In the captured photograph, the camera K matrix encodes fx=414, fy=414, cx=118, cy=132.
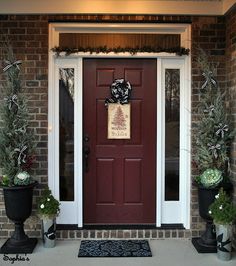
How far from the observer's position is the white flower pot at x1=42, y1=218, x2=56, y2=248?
182 inches

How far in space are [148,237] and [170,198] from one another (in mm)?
561

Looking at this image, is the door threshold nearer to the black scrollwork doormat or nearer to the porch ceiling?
the black scrollwork doormat

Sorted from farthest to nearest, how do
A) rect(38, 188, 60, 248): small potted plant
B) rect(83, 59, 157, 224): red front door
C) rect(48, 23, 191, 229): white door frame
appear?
rect(83, 59, 157, 224): red front door < rect(48, 23, 191, 229): white door frame < rect(38, 188, 60, 248): small potted plant

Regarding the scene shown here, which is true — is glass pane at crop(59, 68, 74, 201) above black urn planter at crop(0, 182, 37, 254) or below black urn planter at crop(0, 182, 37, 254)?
above

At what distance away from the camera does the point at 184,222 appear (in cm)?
508

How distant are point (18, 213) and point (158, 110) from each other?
204 cm

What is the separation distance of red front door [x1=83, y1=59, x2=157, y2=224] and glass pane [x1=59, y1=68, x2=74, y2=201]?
17 cm

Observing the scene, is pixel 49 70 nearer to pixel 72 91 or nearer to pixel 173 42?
pixel 72 91

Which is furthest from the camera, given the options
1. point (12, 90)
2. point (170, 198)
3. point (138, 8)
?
point (170, 198)

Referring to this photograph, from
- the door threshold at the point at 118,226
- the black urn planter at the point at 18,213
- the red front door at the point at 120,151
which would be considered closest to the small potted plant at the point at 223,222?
the door threshold at the point at 118,226

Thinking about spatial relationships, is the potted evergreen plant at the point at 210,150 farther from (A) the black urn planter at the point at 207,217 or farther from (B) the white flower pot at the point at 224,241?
(B) the white flower pot at the point at 224,241

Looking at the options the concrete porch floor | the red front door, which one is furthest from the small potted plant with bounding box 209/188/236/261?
the red front door

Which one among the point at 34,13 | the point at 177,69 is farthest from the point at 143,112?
the point at 34,13

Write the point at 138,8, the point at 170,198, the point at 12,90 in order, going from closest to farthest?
the point at 12,90, the point at 138,8, the point at 170,198
